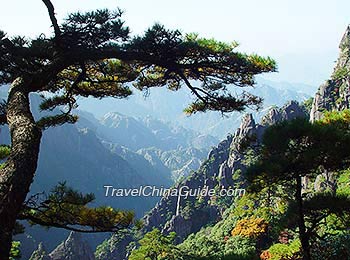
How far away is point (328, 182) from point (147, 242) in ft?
31.5

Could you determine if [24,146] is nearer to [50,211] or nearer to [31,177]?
[31,177]

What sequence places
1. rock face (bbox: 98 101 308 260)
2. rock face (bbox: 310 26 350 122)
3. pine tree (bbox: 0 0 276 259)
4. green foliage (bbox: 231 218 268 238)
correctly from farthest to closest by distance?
rock face (bbox: 98 101 308 260), rock face (bbox: 310 26 350 122), green foliage (bbox: 231 218 268 238), pine tree (bbox: 0 0 276 259)

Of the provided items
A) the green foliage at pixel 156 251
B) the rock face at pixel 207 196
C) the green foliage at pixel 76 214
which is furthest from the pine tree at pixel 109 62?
the rock face at pixel 207 196

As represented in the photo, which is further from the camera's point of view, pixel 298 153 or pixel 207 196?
pixel 207 196

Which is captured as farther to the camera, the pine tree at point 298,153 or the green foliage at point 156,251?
the green foliage at point 156,251

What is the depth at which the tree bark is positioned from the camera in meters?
1.92

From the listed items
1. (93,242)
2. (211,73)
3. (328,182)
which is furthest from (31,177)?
(93,242)

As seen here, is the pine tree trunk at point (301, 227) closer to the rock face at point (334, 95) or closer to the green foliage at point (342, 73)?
the rock face at point (334, 95)

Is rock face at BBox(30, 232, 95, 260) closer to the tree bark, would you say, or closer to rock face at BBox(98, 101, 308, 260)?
rock face at BBox(98, 101, 308, 260)

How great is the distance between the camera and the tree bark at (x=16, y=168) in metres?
1.92

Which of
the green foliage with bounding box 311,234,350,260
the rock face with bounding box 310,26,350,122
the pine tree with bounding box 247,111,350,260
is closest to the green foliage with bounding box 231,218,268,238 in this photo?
the rock face with bounding box 310,26,350,122

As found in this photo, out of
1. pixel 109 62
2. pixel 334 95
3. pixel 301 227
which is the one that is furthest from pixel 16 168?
pixel 334 95

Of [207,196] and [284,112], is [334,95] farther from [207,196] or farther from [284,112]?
[207,196]

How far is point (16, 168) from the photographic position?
6.89ft
